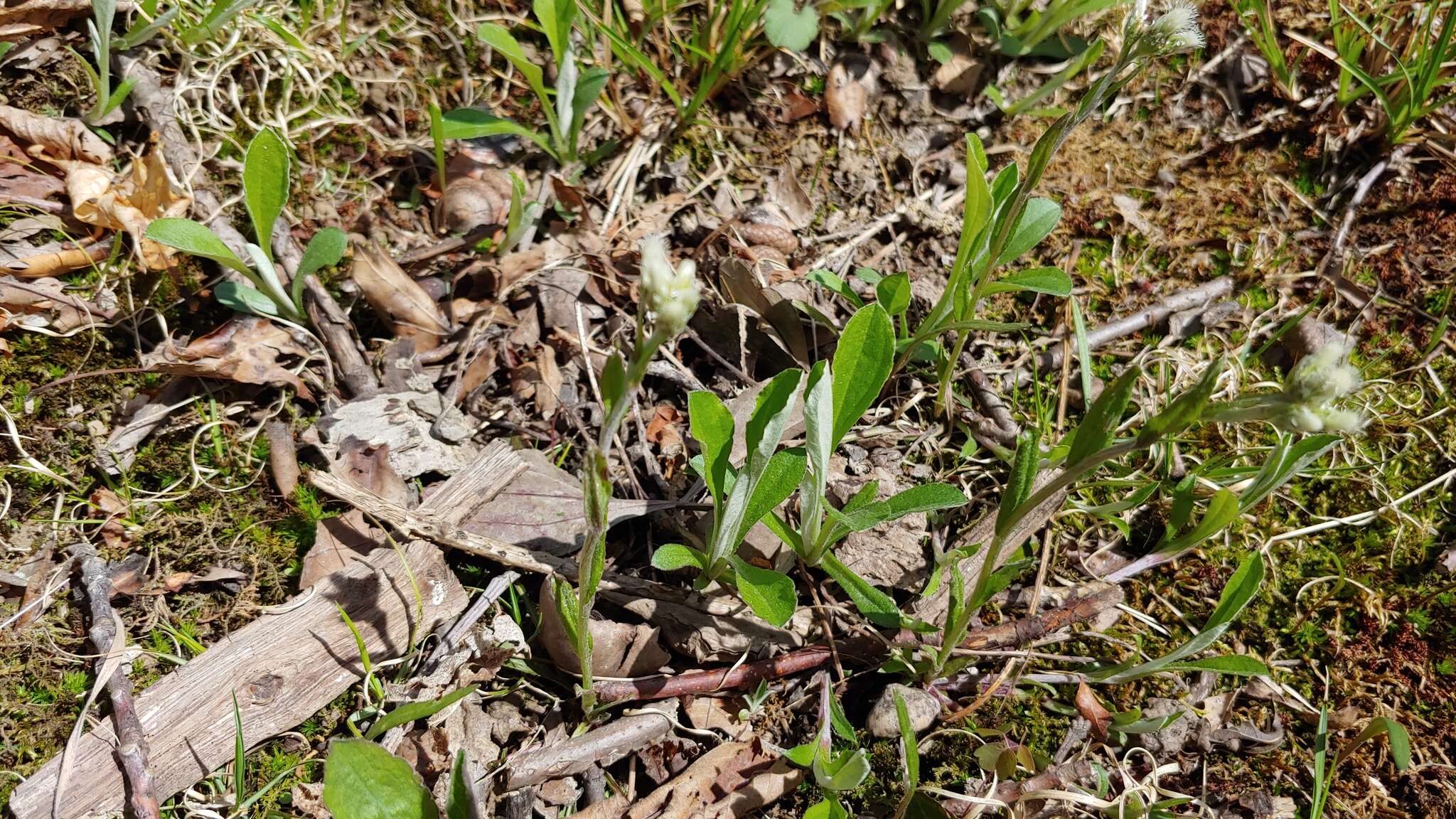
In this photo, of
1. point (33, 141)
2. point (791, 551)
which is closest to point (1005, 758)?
point (791, 551)

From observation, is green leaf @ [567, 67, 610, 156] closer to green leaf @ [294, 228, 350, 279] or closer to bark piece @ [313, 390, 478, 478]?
green leaf @ [294, 228, 350, 279]

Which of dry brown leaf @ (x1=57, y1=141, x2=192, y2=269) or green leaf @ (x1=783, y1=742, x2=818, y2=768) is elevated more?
dry brown leaf @ (x1=57, y1=141, x2=192, y2=269)

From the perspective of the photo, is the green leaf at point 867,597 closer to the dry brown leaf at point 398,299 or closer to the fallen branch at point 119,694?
the dry brown leaf at point 398,299

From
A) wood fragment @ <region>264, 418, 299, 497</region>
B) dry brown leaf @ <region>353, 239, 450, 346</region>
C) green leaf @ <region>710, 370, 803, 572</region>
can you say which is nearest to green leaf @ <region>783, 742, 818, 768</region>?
green leaf @ <region>710, 370, 803, 572</region>

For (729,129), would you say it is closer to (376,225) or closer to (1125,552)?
(376,225)

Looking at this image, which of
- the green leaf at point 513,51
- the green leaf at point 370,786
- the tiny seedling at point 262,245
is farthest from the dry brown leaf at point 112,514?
the green leaf at point 513,51
